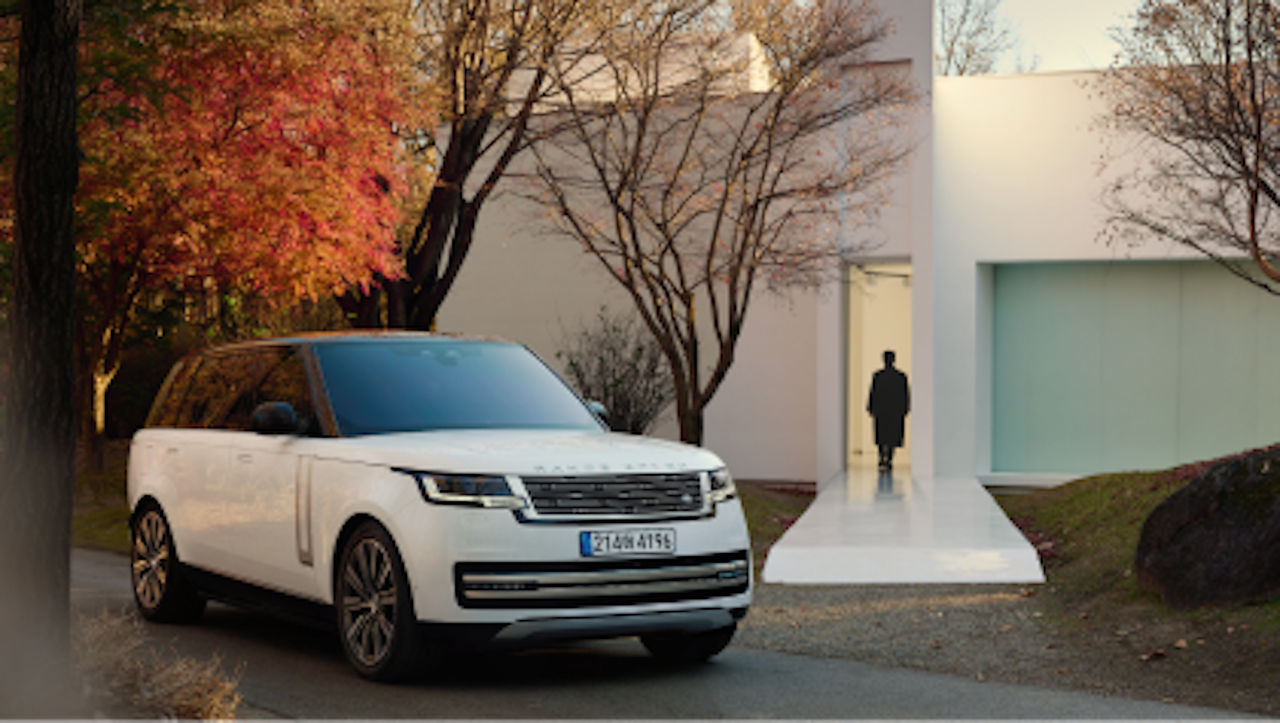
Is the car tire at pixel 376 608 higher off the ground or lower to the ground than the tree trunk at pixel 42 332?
lower

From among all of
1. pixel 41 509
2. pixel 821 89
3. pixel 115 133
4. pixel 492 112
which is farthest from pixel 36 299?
pixel 492 112

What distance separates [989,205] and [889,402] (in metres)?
3.54

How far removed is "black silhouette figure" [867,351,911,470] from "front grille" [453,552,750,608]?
1410 centimetres

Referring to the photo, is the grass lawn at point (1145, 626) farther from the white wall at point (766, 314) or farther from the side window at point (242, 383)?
the white wall at point (766, 314)

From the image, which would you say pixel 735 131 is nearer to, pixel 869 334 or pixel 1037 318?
pixel 1037 318

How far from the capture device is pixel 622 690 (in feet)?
23.7

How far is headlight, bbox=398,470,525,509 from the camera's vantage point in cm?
680

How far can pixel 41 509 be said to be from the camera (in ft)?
19.7

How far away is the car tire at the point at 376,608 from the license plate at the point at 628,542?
0.88m

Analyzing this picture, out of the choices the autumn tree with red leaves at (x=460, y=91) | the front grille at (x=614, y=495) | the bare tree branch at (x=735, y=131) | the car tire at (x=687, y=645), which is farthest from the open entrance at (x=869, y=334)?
the front grille at (x=614, y=495)

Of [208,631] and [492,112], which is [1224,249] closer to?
[492,112]

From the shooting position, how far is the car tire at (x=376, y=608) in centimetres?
691

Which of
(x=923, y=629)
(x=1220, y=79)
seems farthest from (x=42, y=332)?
(x=1220, y=79)

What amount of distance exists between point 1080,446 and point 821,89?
8.42 meters
